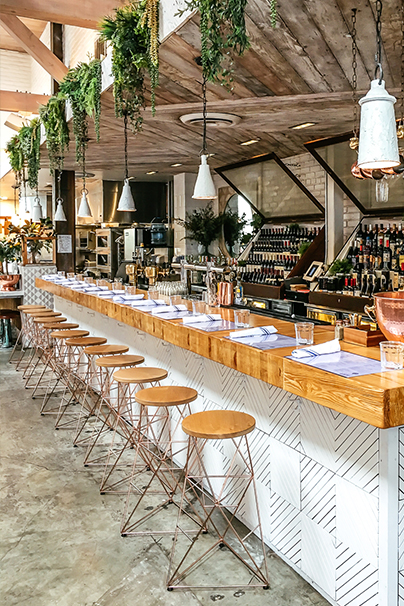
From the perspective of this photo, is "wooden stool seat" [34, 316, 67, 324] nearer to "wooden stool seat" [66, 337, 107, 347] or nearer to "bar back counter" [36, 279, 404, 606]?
"wooden stool seat" [66, 337, 107, 347]

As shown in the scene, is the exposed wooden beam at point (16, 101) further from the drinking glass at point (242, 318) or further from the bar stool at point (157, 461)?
the drinking glass at point (242, 318)

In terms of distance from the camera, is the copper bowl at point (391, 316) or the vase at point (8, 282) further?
the vase at point (8, 282)

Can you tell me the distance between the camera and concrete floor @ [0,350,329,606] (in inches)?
105

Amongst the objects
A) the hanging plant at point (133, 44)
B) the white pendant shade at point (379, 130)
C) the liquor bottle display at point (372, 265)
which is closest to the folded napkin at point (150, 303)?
the hanging plant at point (133, 44)

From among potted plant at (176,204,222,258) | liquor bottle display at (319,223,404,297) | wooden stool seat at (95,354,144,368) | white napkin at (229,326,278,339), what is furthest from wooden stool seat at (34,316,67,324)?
potted plant at (176,204,222,258)

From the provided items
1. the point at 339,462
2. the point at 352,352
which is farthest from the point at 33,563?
the point at 352,352

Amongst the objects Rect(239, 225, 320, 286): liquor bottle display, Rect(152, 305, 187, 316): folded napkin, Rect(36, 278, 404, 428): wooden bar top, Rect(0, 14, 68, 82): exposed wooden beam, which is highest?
Rect(0, 14, 68, 82): exposed wooden beam

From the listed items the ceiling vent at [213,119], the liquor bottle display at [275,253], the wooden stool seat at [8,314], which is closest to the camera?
the ceiling vent at [213,119]

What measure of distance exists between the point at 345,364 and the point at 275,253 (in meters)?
6.18

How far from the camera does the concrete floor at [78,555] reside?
2658 millimetres

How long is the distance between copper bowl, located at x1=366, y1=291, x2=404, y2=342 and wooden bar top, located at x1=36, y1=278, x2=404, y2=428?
0.12 meters

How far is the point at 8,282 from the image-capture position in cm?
952

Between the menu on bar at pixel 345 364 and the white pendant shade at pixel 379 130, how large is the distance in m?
0.84

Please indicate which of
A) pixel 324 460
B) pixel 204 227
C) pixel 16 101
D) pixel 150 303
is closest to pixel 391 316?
pixel 324 460
